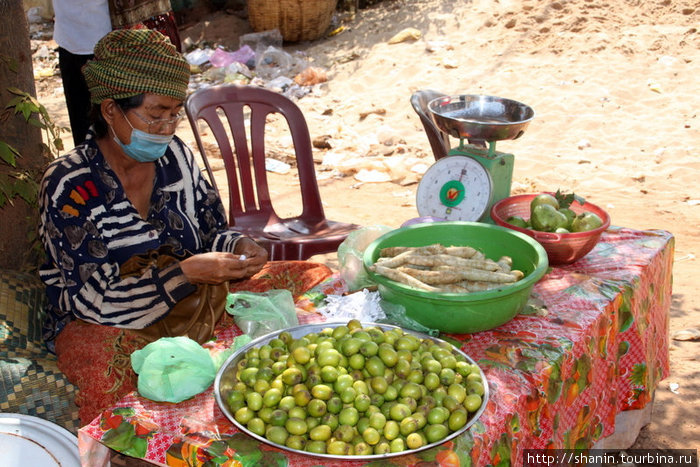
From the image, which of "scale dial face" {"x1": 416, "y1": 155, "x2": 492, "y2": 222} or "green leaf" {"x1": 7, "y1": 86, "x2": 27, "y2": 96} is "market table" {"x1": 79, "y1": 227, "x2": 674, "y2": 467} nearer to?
"scale dial face" {"x1": 416, "y1": 155, "x2": 492, "y2": 222}

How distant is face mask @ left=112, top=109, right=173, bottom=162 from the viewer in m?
2.34

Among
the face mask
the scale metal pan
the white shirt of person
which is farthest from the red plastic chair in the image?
the face mask

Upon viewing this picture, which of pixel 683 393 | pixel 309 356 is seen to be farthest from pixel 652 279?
pixel 309 356

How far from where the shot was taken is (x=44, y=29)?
12539 mm

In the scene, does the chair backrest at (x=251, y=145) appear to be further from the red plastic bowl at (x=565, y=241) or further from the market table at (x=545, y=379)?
the market table at (x=545, y=379)

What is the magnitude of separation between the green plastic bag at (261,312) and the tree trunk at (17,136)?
163cm

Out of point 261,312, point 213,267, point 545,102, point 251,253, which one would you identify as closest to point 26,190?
point 251,253

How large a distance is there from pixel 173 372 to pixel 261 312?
42cm

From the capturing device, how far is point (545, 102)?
7.52 metres

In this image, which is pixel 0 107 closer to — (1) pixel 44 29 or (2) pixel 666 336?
(2) pixel 666 336

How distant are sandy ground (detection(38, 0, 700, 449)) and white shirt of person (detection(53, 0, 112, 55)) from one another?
7.51 ft

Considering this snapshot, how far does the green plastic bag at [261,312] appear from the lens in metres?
Result: 2.06

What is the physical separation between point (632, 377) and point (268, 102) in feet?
8.10

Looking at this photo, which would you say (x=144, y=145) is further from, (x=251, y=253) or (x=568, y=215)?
(x=568, y=215)
